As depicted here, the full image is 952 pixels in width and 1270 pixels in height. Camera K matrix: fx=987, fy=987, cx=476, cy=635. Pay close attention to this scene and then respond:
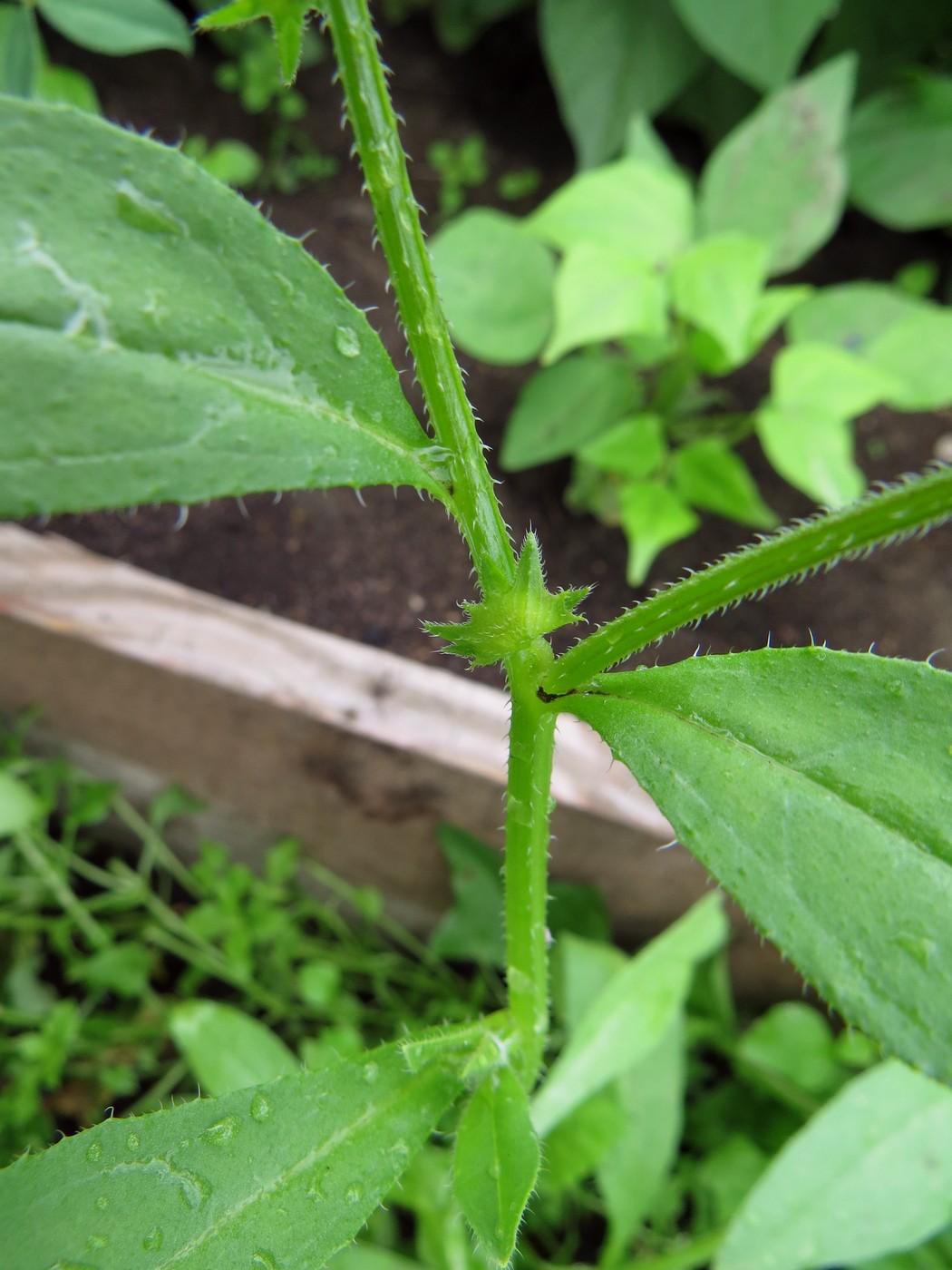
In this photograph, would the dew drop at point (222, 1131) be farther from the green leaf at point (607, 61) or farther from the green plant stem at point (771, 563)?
the green leaf at point (607, 61)

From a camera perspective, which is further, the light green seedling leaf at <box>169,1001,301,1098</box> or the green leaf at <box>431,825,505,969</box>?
the green leaf at <box>431,825,505,969</box>

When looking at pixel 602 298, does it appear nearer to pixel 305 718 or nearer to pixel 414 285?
pixel 305 718

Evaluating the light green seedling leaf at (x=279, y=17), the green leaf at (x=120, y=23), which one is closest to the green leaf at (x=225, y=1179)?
the light green seedling leaf at (x=279, y=17)

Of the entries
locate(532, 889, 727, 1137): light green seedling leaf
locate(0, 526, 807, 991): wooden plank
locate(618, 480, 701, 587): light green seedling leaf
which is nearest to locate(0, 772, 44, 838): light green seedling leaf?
locate(0, 526, 807, 991): wooden plank

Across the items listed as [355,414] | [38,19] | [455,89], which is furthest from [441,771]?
[38,19]

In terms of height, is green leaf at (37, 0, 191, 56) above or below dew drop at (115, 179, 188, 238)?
below

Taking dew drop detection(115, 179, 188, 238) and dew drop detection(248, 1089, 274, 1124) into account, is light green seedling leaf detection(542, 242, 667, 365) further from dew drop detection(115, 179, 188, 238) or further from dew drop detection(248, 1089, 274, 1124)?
dew drop detection(248, 1089, 274, 1124)
